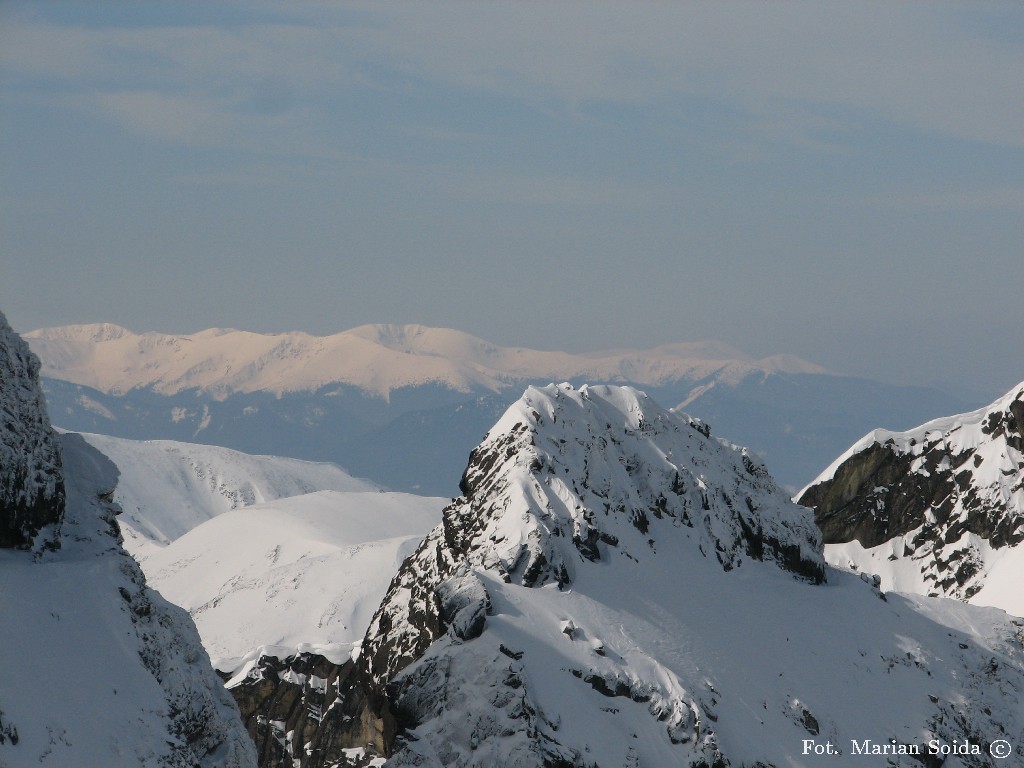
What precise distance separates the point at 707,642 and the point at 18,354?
3761cm

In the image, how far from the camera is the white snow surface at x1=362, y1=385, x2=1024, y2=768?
5772 cm

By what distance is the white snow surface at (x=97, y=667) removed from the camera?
140ft

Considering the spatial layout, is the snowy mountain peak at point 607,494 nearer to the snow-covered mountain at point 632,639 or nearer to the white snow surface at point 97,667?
the snow-covered mountain at point 632,639

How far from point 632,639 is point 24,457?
3096cm

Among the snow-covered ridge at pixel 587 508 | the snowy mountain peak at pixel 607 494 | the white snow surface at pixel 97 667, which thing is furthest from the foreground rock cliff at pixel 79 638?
the snowy mountain peak at pixel 607 494

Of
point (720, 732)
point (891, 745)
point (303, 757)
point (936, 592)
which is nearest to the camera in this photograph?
point (720, 732)

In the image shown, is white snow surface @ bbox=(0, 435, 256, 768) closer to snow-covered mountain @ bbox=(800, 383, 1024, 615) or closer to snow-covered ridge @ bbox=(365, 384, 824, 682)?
snow-covered ridge @ bbox=(365, 384, 824, 682)

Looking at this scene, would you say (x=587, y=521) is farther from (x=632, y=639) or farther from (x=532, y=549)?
(x=632, y=639)

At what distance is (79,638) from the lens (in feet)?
154

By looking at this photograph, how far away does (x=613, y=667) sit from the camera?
203 feet

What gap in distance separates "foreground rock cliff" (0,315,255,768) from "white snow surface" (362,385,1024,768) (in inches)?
429

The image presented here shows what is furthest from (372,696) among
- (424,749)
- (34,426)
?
(34,426)

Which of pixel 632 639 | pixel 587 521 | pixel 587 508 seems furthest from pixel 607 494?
pixel 632 639

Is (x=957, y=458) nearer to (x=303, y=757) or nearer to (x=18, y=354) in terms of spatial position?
(x=303, y=757)
